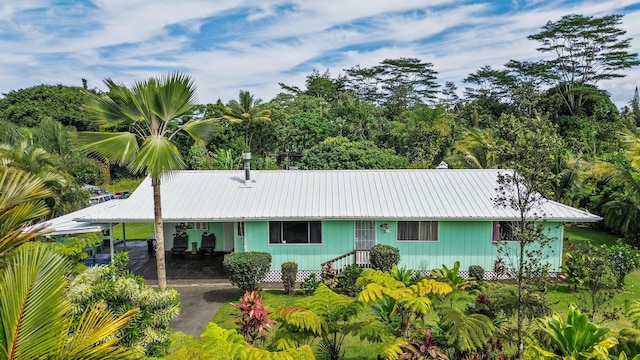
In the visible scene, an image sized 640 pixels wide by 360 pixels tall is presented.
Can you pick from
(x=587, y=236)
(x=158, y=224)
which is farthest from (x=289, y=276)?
(x=587, y=236)

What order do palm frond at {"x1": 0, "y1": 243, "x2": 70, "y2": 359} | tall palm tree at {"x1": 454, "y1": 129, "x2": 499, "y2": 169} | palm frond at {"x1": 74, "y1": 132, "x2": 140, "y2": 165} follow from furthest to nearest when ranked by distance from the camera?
tall palm tree at {"x1": 454, "y1": 129, "x2": 499, "y2": 169}, palm frond at {"x1": 74, "y1": 132, "x2": 140, "y2": 165}, palm frond at {"x1": 0, "y1": 243, "x2": 70, "y2": 359}

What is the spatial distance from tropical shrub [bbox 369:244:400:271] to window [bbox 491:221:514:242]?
4.03m

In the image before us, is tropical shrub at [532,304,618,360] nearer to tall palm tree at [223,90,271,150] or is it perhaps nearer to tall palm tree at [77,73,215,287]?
tall palm tree at [77,73,215,287]

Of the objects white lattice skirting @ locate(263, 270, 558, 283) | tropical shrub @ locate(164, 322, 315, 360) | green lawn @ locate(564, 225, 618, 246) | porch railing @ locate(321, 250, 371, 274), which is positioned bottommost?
green lawn @ locate(564, 225, 618, 246)

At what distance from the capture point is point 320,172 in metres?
19.6

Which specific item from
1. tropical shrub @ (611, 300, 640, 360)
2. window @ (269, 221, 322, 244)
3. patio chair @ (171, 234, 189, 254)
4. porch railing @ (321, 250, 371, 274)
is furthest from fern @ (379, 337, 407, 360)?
patio chair @ (171, 234, 189, 254)

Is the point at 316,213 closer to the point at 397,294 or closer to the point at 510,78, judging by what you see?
the point at 397,294

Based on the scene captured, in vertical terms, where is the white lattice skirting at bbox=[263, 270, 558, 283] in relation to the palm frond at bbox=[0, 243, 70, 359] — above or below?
below

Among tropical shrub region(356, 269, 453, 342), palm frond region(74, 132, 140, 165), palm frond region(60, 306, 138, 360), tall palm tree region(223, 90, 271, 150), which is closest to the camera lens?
palm frond region(60, 306, 138, 360)

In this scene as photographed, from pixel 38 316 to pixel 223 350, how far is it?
336 cm

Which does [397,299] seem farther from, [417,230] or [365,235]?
[417,230]

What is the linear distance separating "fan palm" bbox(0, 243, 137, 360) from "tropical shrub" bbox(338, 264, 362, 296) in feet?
35.7

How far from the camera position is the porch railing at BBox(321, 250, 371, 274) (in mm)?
15750

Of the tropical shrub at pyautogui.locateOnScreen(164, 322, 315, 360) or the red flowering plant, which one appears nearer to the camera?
the tropical shrub at pyautogui.locateOnScreen(164, 322, 315, 360)
